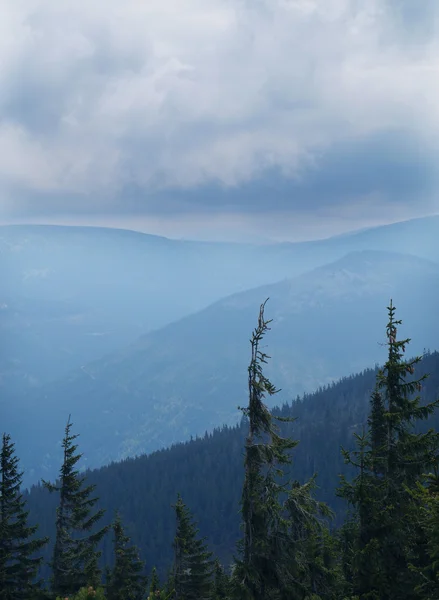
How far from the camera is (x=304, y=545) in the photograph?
2188cm

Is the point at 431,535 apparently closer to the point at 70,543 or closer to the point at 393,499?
the point at 393,499

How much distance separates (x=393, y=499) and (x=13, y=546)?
21.1 metres

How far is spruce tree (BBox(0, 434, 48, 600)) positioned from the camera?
89.8ft

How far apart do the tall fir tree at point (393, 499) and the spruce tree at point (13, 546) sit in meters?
17.9

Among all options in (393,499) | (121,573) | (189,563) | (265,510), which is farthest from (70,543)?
(393,499)

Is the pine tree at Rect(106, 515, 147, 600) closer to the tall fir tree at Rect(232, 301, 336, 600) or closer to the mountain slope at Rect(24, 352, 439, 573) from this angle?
the tall fir tree at Rect(232, 301, 336, 600)

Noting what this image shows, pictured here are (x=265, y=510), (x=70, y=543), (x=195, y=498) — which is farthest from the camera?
(x=195, y=498)

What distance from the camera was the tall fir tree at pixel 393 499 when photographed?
19.6m

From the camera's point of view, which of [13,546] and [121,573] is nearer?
[13,546]

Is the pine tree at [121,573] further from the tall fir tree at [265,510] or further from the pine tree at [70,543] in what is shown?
the tall fir tree at [265,510]

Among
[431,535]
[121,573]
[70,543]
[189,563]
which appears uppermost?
[431,535]

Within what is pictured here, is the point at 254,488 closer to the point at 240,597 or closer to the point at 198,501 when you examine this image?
the point at 240,597

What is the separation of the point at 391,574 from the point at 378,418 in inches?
388

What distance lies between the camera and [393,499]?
66.7 feet
